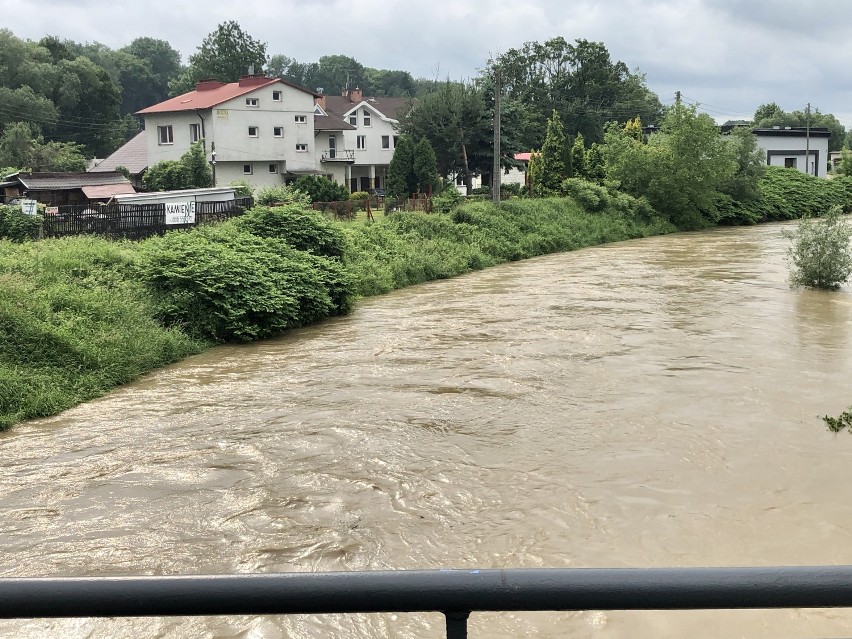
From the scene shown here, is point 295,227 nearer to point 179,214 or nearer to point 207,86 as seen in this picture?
point 179,214

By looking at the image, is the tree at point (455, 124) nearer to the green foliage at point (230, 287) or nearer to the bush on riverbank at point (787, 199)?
the bush on riverbank at point (787, 199)

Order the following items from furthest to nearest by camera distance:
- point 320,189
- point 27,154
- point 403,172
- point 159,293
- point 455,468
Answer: point 27,154, point 403,172, point 320,189, point 159,293, point 455,468

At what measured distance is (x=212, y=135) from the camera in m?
52.6

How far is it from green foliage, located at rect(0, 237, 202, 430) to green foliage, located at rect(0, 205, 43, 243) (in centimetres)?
255

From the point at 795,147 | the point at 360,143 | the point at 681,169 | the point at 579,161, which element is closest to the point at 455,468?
the point at 579,161

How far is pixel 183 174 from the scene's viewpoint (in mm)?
47938

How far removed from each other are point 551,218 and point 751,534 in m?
33.0

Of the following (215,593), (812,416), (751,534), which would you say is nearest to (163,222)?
(812,416)

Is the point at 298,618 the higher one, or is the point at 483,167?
the point at 483,167

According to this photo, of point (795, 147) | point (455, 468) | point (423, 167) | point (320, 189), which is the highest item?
point (795, 147)

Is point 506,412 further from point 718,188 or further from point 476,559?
point 718,188

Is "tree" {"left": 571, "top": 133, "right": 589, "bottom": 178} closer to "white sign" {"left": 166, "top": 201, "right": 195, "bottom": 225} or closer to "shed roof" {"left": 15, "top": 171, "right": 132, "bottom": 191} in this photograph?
"shed roof" {"left": 15, "top": 171, "right": 132, "bottom": 191}

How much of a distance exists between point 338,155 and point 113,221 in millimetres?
41050

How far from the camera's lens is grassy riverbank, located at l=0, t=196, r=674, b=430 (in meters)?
13.9
